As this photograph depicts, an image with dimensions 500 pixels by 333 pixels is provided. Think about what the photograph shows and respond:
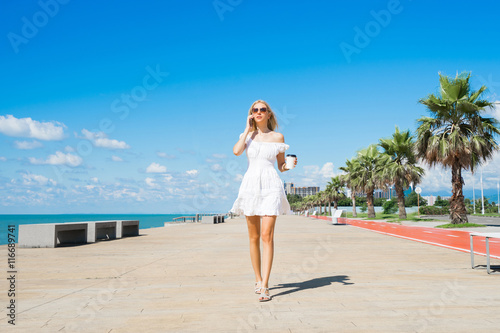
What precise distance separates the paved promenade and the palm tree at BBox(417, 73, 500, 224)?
54.0ft

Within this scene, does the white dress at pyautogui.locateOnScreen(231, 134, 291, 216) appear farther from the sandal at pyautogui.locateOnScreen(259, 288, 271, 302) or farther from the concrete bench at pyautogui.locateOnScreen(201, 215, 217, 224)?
the concrete bench at pyautogui.locateOnScreen(201, 215, 217, 224)

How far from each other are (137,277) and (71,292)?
1.26 m

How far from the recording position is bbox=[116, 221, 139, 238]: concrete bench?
52.8ft

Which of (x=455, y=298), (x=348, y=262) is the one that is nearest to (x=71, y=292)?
(x=455, y=298)

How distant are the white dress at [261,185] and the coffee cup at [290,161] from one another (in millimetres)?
131

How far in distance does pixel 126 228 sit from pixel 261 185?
46.4 ft

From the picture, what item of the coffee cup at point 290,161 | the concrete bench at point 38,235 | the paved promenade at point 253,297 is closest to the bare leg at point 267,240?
the paved promenade at point 253,297

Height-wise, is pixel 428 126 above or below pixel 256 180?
above

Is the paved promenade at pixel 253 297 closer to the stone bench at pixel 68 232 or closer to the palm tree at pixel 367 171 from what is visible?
the stone bench at pixel 68 232

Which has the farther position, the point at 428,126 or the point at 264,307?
the point at 428,126

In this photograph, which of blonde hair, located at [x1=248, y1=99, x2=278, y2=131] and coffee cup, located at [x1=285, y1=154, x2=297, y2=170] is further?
blonde hair, located at [x1=248, y1=99, x2=278, y2=131]

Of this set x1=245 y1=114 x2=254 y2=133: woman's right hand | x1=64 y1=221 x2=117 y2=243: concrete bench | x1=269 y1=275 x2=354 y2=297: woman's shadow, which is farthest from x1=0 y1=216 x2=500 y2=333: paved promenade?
x1=64 y1=221 x2=117 y2=243: concrete bench

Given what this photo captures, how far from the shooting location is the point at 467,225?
2256cm

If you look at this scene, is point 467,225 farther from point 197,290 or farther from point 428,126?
point 197,290
